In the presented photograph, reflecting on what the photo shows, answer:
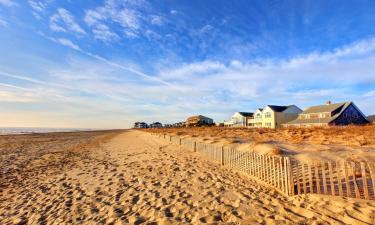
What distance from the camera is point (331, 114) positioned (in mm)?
42625

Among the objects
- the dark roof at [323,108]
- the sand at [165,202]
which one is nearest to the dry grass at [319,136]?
the sand at [165,202]

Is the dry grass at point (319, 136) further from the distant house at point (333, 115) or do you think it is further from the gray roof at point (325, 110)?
the gray roof at point (325, 110)

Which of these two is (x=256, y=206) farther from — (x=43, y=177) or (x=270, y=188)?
(x=43, y=177)

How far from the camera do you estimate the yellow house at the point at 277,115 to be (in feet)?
179

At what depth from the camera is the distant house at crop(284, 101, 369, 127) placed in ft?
136

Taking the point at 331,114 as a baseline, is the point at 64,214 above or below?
below

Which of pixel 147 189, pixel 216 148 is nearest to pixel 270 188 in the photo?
pixel 147 189

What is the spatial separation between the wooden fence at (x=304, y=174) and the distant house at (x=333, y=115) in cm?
3741

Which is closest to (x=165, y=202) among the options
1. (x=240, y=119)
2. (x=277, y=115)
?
(x=277, y=115)

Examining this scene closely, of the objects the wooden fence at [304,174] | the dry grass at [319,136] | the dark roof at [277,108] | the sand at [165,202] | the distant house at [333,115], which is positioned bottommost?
the sand at [165,202]

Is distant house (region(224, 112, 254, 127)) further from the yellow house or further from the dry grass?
the dry grass

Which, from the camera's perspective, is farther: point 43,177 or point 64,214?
point 43,177

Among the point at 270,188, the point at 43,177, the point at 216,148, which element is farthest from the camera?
the point at 216,148

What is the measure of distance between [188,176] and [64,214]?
191 inches
